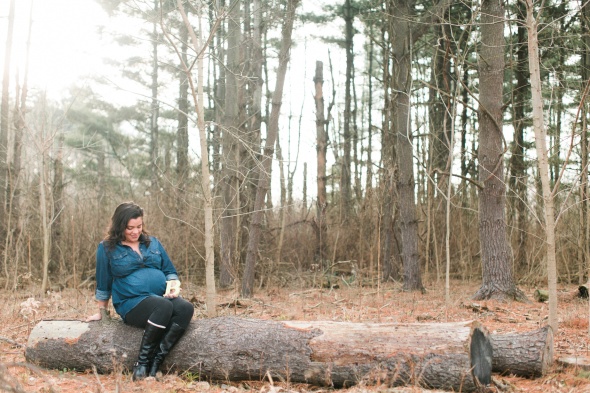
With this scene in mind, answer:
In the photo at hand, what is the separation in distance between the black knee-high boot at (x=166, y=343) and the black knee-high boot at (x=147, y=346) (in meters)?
0.06

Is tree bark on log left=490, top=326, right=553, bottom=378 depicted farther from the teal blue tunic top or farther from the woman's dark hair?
the woman's dark hair

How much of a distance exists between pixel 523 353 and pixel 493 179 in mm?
4469

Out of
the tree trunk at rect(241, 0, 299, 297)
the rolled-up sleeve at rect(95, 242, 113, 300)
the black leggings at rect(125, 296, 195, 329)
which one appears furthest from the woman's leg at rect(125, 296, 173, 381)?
the tree trunk at rect(241, 0, 299, 297)

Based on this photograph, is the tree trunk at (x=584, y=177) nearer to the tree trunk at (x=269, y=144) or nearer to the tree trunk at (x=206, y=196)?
the tree trunk at (x=206, y=196)

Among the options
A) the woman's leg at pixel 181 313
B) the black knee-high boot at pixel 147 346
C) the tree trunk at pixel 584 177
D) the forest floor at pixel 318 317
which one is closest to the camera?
the forest floor at pixel 318 317

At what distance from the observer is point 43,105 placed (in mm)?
9602

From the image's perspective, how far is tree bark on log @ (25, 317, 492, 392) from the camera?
4.39m

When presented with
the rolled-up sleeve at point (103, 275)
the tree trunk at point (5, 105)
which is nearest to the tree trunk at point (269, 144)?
the rolled-up sleeve at point (103, 275)

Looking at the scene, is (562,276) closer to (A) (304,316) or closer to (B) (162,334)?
(A) (304,316)

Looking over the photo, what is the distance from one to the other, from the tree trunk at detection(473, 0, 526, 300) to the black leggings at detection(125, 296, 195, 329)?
5249mm

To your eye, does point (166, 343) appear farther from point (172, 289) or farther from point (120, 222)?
point (120, 222)

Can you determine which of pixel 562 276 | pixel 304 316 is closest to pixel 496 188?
pixel 304 316

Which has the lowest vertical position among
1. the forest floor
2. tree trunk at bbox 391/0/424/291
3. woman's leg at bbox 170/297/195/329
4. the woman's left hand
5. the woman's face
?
the forest floor

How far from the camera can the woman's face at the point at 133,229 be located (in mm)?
5297
